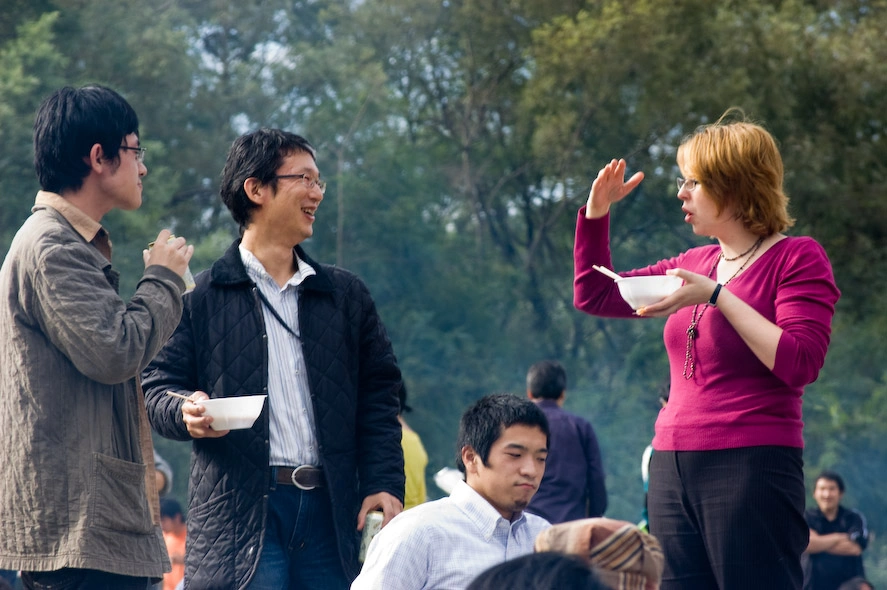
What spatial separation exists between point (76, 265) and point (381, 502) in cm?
102

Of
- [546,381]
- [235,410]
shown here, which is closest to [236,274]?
[235,410]

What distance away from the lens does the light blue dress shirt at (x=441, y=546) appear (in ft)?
8.86

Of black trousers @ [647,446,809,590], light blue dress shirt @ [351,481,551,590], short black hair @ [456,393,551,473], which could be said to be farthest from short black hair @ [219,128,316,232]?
black trousers @ [647,446,809,590]

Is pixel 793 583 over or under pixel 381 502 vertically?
under

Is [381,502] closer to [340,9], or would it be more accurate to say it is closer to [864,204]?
[864,204]

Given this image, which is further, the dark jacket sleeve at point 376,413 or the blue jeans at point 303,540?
the dark jacket sleeve at point 376,413

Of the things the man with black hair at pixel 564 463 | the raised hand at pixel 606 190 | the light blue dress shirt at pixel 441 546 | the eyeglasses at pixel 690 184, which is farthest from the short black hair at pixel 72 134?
the man with black hair at pixel 564 463

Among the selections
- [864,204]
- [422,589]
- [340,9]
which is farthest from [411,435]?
[340,9]

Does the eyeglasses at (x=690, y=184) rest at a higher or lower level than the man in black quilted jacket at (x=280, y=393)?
higher

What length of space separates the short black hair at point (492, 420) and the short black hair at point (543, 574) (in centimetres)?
175

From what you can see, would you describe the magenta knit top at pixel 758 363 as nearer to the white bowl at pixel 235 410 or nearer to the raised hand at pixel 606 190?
the raised hand at pixel 606 190

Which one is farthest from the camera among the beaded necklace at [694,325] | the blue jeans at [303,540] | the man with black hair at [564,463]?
the man with black hair at [564,463]

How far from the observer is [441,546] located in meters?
2.78

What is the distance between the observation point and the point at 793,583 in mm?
2740
